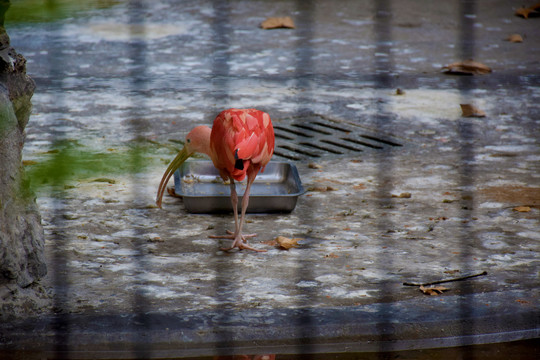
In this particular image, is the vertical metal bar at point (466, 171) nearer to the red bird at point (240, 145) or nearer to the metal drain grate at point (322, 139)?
the metal drain grate at point (322, 139)

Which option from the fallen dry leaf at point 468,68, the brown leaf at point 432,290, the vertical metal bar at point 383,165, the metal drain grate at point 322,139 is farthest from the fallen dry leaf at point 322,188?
the fallen dry leaf at point 468,68

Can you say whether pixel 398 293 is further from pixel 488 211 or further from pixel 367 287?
pixel 488 211

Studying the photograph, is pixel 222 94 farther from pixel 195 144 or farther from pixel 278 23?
pixel 278 23

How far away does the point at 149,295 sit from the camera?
2.85 metres

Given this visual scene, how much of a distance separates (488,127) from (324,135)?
3.99 ft

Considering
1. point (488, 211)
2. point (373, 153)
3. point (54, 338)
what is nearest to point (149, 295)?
point (54, 338)

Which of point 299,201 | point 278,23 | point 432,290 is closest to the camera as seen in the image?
point 432,290

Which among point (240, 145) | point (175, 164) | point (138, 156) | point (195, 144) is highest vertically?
point (138, 156)

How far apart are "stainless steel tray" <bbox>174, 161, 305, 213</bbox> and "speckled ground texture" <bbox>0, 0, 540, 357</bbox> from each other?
0.07 meters

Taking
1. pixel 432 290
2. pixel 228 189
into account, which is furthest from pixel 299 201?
pixel 432 290

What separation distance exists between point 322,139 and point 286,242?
1888mm

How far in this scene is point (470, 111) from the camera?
5.66 metres

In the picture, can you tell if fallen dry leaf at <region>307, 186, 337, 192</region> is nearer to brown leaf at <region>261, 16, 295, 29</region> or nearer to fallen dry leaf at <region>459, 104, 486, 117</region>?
fallen dry leaf at <region>459, 104, 486, 117</region>

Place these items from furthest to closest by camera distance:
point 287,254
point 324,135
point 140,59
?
point 140,59 < point 324,135 < point 287,254
